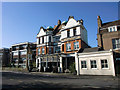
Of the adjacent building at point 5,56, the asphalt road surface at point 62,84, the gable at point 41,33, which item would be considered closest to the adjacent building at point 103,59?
the asphalt road surface at point 62,84

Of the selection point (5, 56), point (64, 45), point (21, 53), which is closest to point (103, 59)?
point (64, 45)

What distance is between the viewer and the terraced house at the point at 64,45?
2527 centimetres

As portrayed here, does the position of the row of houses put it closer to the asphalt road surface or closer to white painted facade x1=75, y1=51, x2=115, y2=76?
white painted facade x1=75, y1=51, x2=115, y2=76

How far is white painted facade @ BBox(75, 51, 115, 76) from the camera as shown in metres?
16.4

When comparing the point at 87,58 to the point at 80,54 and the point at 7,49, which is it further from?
the point at 7,49

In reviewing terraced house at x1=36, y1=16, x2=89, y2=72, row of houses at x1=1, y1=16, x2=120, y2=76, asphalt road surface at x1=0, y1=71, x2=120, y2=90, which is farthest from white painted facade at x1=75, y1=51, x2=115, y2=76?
terraced house at x1=36, y1=16, x2=89, y2=72

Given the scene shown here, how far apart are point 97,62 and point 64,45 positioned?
11609mm

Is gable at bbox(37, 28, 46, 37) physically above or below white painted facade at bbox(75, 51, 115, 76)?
above

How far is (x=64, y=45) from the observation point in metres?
27.4

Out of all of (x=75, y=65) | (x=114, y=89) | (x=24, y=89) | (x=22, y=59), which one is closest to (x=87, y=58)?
(x=75, y=65)

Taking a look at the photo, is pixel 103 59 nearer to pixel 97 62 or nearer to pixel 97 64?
pixel 97 62

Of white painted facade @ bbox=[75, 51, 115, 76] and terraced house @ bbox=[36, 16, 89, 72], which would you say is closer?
white painted facade @ bbox=[75, 51, 115, 76]

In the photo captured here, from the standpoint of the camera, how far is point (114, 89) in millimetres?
7961

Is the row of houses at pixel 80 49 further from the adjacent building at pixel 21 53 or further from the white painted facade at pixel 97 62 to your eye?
the adjacent building at pixel 21 53
